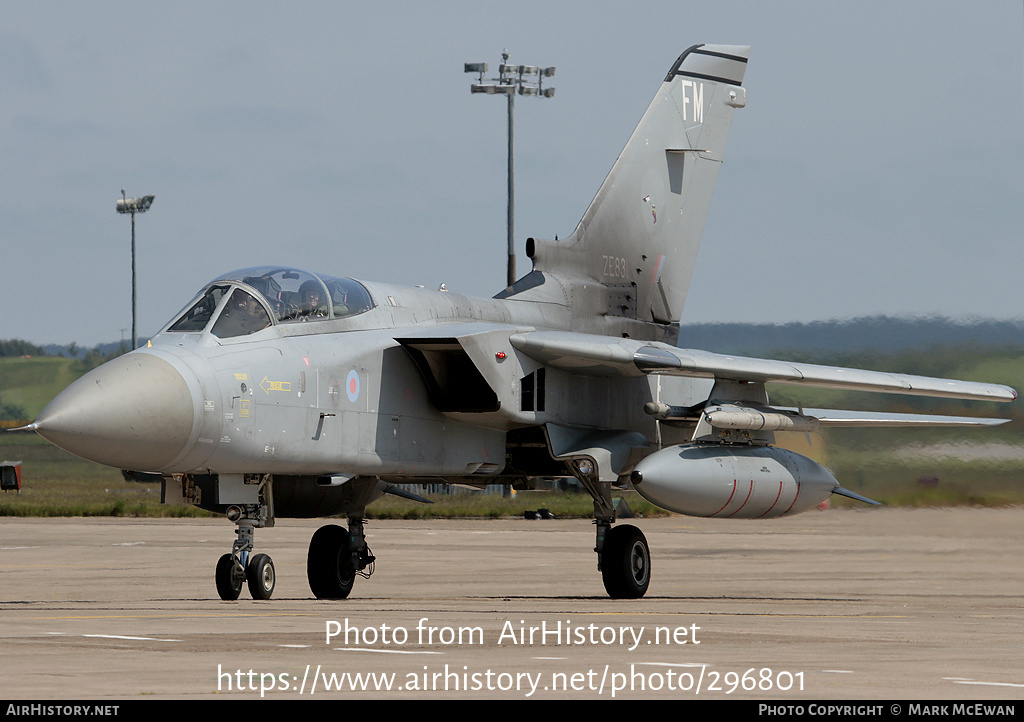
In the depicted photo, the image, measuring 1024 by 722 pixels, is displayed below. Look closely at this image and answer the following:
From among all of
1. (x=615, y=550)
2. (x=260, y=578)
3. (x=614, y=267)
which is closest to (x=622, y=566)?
(x=615, y=550)

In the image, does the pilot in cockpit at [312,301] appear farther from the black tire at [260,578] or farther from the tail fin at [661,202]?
the tail fin at [661,202]

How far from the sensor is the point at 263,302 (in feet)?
40.1

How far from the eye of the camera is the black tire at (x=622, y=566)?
14812 millimetres

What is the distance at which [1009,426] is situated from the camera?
66.9 feet

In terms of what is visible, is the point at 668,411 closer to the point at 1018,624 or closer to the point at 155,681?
the point at 1018,624

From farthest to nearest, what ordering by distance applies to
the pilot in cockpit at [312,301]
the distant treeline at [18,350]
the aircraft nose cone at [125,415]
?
1. the distant treeline at [18,350]
2. the pilot in cockpit at [312,301]
3. the aircraft nose cone at [125,415]

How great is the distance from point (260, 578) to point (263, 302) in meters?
2.33

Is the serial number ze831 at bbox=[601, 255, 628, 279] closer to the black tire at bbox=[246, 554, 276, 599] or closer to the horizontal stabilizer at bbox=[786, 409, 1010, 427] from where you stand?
the horizontal stabilizer at bbox=[786, 409, 1010, 427]

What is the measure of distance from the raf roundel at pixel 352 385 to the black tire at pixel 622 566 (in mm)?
3490

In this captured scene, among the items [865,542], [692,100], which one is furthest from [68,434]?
[865,542]

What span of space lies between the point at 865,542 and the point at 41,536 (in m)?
15.7

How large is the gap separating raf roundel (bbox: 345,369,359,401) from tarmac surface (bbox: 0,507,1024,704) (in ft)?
5.99

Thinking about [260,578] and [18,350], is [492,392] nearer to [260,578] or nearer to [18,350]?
[260,578]

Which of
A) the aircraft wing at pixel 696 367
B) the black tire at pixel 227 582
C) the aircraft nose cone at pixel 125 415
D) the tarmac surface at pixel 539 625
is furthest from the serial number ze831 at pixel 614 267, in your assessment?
the aircraft nose cone at pixel 125 415
